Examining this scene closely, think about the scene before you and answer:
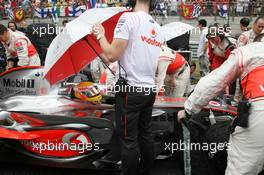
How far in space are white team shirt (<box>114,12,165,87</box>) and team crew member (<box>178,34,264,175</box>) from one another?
0.67 meters

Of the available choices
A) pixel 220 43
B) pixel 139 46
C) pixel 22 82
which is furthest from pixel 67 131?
pixel 220 43

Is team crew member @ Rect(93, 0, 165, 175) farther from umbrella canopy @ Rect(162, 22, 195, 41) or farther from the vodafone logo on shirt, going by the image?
umbrella canopy @ Rect(162, 22, 195, 41)

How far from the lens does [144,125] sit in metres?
3.01

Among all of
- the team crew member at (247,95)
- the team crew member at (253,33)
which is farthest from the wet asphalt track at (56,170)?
the team crew member at (253,33)

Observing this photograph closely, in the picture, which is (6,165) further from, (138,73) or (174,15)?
(174,15)

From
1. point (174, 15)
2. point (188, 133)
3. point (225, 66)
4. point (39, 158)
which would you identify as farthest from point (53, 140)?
point (174, 15)

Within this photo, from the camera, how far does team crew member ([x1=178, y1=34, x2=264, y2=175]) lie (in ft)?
6.69

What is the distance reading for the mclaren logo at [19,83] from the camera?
14.6ft

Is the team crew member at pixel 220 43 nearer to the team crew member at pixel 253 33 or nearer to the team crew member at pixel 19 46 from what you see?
the team crew member at pixel 253 33

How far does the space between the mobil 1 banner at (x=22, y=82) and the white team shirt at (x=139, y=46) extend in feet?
6.42

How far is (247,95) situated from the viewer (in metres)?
2.11

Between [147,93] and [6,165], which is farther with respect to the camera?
[6,165]

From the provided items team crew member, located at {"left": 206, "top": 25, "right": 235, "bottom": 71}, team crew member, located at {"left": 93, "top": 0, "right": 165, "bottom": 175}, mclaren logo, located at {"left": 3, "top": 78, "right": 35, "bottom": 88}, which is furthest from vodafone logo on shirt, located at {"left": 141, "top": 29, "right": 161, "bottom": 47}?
team crew member, located at {"left": 206, "top": 25, "right": 235, "bottom": 71}

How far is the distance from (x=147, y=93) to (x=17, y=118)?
1.54 metres
